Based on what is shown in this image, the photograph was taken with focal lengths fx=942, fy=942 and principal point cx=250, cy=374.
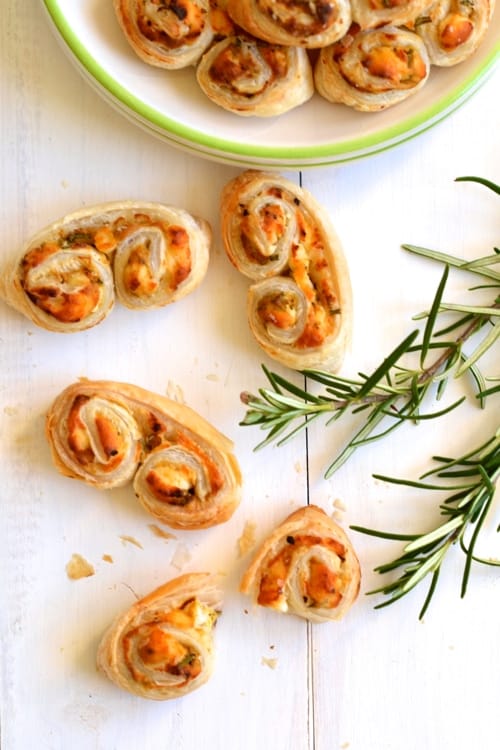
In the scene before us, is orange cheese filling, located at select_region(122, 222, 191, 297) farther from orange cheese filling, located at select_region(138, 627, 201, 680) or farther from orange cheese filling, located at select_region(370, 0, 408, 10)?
orange cheese filling, located at select_region(138, 627, 201, 680)

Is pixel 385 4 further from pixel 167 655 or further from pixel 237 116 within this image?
pixel 167 655

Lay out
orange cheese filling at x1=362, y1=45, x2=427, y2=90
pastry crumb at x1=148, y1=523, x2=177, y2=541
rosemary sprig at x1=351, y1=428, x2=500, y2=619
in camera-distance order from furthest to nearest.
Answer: pastry crumb at x1=148, y1=523, x2=177, y2=541
rosemary sprig at x1=351, y1=428, x2=500, y2=619
orange cheese filling at x1=362, y1=45, x2=427, y2=90

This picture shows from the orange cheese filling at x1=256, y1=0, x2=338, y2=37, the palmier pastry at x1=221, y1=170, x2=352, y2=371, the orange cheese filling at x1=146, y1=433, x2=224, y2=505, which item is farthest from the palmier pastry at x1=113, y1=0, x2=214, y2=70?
the orange cheese filling at x1=146, y1=433, x2=224, y2=505

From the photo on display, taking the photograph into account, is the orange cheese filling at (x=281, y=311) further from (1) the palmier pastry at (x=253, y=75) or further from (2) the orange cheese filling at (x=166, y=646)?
(2) the orange cheese filling at (x=166, y=646)

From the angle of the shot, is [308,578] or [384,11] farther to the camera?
[308,578]

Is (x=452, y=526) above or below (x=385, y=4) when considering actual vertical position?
below

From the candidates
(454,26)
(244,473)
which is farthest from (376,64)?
(244,473)
